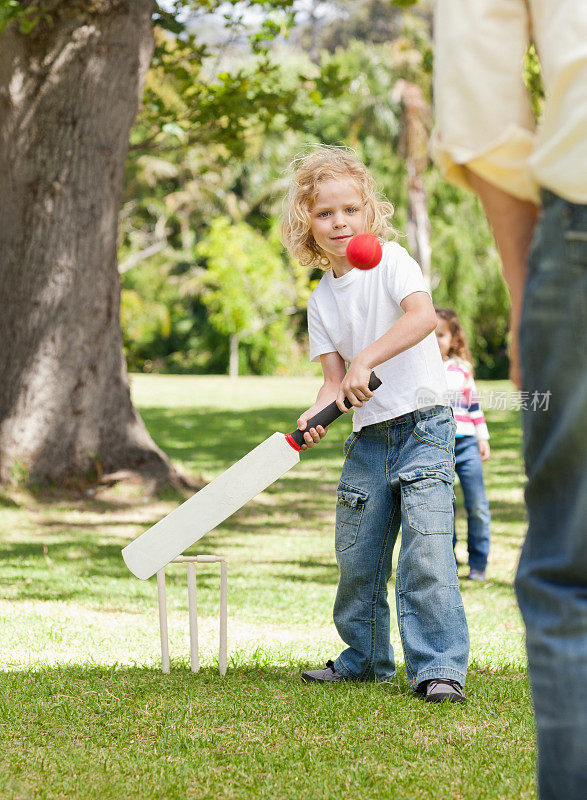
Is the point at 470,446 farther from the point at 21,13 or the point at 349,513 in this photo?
the point at 21,13

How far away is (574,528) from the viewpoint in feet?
4.97

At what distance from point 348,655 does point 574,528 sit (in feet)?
7.17

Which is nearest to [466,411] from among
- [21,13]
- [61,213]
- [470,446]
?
[470,446]

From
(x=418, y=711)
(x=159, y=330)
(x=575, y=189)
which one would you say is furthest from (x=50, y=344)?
(x=159, y=330)

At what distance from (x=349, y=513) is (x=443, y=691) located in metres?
0.66

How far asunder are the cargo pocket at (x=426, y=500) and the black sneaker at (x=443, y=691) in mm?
481

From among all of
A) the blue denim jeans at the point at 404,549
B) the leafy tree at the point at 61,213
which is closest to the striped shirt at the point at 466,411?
the blue denim jeans at the point at 404,549

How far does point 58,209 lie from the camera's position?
7.95m

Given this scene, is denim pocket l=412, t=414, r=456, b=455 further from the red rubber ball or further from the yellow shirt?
the yellow shirt

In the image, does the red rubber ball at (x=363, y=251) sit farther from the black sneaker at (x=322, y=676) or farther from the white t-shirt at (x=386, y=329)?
the black sneaker at (x=322, y=676)

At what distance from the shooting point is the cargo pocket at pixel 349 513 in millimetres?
3422

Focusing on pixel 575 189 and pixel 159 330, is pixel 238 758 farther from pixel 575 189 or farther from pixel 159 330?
pixel 159 330

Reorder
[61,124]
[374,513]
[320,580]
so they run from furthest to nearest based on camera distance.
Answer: [61,124], [320,580], [374,513]

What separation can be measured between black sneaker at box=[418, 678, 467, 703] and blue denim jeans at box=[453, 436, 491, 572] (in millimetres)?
2775
